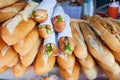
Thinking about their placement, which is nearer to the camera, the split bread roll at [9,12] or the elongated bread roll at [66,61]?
the elongated bread roll at [66,61]

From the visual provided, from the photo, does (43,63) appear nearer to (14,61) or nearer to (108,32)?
(14,61)

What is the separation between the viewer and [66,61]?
0.68 meters

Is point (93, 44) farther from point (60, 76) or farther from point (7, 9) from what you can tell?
point (7, 9)

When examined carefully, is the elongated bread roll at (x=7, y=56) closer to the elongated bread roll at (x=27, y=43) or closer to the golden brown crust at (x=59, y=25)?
the elongated bread roll at (x=27, y=43)

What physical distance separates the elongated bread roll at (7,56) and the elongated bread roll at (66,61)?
0.46 feet

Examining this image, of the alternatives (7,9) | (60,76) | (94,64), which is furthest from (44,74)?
(7,9)

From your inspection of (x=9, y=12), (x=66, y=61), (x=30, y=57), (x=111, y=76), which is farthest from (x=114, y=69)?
(x=9, y=12)

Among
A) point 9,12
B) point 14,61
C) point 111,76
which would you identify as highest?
point 9,12

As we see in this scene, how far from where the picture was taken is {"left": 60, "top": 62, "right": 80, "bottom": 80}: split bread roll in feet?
2.30

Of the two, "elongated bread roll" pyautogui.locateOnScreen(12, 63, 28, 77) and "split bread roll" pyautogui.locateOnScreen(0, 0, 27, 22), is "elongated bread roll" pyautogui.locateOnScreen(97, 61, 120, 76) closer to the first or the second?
"elongated bread roll" pyautogui.locateOnScreen(12, 63, 28, 77)

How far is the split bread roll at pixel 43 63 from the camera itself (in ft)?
2.19

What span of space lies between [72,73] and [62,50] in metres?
0.09

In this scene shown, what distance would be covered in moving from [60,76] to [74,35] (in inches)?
6.0

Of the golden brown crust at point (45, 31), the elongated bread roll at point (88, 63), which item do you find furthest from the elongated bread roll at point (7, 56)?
the elongated bread roll at point (88, 63)
